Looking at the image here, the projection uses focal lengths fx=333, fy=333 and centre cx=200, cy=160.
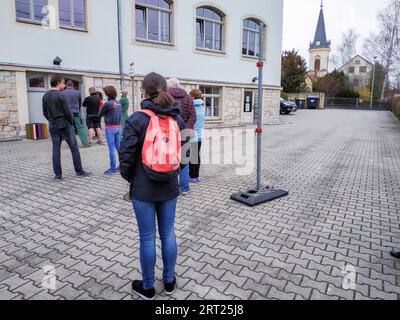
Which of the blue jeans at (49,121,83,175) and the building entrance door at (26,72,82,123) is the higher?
the building entrance door at (26,72,82,123)

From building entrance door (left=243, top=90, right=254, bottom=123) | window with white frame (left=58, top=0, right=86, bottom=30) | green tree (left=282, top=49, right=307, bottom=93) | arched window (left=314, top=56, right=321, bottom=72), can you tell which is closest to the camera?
window with white frame (left=58, top=0, right=86, bottom=30)

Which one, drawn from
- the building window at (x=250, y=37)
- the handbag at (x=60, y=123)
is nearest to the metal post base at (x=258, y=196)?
the handbag at (x=60, y=123)

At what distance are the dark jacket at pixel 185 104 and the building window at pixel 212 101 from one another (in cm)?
1231

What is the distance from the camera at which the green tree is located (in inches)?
1506

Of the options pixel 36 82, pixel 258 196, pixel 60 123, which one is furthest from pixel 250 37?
pixel 258 196

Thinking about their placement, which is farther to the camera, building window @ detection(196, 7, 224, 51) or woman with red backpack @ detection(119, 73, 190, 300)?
building window @ detection(196, 7, 224, 51)

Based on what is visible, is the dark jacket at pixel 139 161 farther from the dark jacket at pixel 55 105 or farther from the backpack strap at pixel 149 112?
the dark jacket at pixel 55 105

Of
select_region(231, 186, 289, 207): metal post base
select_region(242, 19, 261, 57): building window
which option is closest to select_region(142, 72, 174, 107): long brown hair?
select_region(231, 186, 289, 207): metal post base

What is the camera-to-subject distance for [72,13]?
12008 mm

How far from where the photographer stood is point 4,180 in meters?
6.45

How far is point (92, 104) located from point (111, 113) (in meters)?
4.39

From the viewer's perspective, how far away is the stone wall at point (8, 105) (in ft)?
36.0

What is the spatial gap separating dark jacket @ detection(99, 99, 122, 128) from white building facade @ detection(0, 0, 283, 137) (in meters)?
6.47

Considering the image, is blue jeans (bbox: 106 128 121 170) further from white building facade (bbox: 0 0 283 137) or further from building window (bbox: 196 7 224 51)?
building window (bbox: 196 7 224 51)
